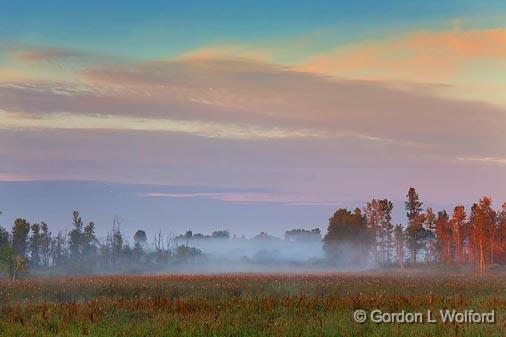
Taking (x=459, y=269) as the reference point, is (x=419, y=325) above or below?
above

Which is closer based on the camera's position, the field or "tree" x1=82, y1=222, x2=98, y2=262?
the field

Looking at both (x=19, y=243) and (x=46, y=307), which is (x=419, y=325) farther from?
(x=19, y=243)

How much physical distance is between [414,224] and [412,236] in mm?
2188

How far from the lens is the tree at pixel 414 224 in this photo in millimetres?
98950

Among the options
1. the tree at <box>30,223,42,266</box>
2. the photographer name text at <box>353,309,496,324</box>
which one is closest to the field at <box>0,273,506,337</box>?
the photographer name text at <box>353,309,496,324</box>

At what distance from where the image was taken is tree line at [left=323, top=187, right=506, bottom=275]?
96938 mm

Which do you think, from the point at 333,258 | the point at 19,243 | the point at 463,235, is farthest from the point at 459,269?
the point at 19,243

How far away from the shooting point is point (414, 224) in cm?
9912

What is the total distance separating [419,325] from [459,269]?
7342 cm

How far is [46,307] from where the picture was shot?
1886 cm

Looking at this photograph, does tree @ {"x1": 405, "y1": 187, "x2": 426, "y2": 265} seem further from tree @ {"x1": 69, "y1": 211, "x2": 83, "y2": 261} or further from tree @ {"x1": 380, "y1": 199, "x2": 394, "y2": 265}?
tree @ {"x1": 69, "y1": 211, "x2": 83, "y2": 261}

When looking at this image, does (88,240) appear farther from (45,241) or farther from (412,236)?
(412,236)

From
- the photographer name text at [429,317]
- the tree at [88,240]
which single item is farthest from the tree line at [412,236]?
the photographer name text at [429,317]

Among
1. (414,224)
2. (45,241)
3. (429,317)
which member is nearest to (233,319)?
(429,317)
